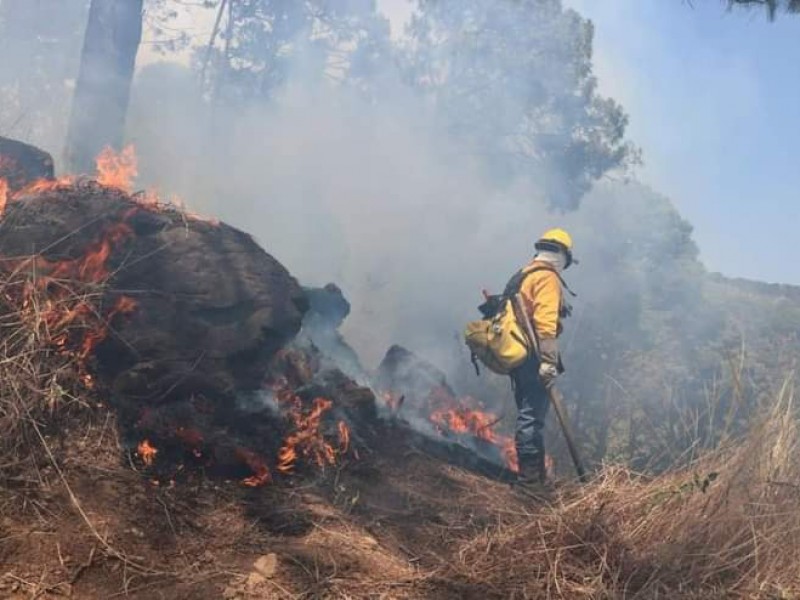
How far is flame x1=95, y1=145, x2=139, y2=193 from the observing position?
6962 millimetres

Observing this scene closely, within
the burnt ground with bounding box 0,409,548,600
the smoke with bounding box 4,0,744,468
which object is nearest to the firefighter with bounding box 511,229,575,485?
the burnt ground with bounding box 0,409,548,600

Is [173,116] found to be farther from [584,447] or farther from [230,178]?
[584,447]

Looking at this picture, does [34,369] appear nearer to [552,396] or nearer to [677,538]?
[677,538]

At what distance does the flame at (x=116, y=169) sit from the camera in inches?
274

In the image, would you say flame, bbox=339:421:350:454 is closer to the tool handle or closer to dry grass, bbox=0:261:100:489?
the tool handle

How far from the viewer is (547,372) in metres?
5.57

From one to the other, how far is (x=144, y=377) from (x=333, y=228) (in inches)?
461

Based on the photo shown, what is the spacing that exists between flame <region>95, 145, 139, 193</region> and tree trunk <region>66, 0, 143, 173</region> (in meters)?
0.32

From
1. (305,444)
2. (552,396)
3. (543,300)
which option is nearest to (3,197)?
(305,444)

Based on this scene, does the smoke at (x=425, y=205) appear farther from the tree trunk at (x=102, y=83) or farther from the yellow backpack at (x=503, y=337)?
the yellow backpack at (x=503, y=337)

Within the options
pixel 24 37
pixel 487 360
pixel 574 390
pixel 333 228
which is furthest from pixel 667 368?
pixel 24 37

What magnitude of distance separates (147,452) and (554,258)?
3.52 meters

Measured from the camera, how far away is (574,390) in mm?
13133

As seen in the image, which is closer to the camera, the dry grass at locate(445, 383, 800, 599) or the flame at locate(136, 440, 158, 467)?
the dry grass at locate(445, 383, 800, 599)
